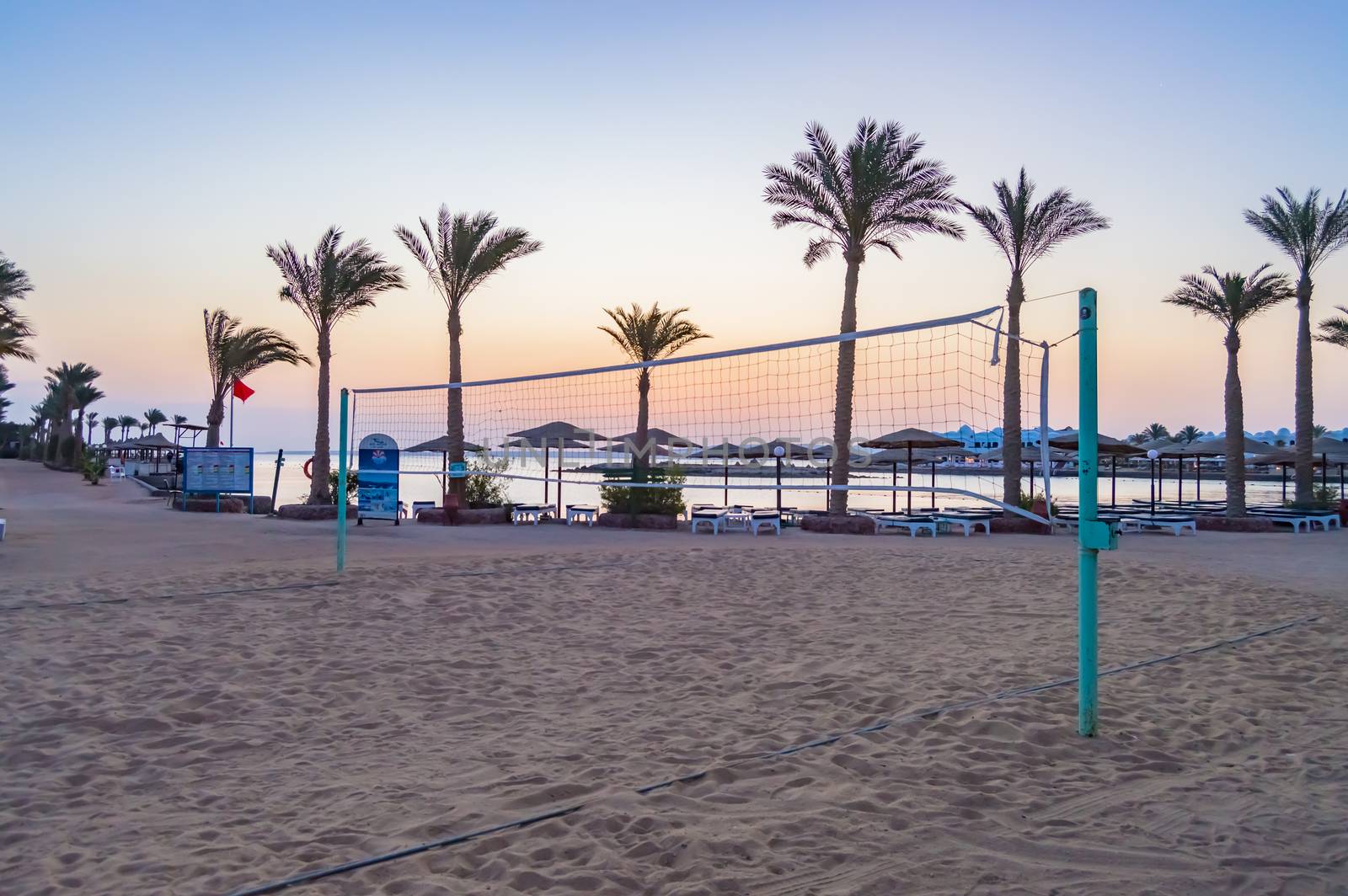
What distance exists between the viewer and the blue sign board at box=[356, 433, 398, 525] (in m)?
14.5

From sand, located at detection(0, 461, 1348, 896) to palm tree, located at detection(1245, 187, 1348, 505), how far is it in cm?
1523

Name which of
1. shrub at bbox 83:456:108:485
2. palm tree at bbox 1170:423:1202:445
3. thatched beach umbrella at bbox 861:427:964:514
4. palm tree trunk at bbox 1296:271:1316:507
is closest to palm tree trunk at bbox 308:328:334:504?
thatched beach umbrella at bbox 861:427:964:514

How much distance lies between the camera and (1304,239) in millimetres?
19250

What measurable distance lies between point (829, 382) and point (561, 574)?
10.4 metres

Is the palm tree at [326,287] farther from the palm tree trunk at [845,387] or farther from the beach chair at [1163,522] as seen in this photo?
the beach chair at [1163,522]

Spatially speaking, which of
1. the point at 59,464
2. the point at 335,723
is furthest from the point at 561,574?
the point at 59,464

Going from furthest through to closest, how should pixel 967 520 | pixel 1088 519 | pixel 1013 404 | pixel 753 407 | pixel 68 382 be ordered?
pixel 68 382, pixel 1013 404, pixel 967 520, pixel 753 407, pixel 1088 519

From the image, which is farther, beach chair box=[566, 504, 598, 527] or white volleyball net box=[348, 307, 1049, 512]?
beach chair box=[566, 504, 598, 527]

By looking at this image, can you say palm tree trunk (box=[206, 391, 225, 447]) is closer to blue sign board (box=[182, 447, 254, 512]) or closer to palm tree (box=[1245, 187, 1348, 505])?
blue sign board (box=[182, 447, 254, 512])

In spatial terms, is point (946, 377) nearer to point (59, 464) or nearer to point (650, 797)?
point (650, 797)

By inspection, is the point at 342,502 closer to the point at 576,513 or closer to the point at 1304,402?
the point at 576,513

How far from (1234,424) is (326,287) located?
21181 mm

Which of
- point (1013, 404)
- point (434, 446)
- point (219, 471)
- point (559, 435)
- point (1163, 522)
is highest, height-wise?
point (1013, 404)

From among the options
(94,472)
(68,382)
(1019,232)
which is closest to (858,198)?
(1019,232)
